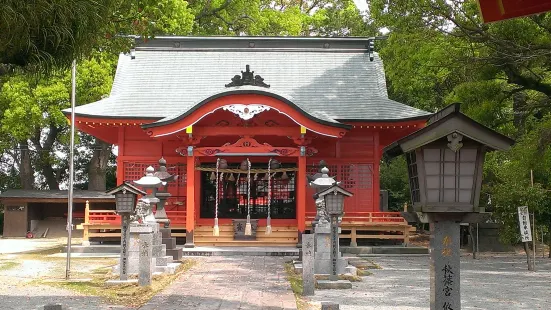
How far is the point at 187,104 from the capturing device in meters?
20.2

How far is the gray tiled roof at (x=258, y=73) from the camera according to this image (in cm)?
1925

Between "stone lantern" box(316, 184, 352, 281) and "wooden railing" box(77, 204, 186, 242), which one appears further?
"wooden railing" box(77, 204, 186, 242)

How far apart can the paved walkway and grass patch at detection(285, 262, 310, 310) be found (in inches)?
3.9

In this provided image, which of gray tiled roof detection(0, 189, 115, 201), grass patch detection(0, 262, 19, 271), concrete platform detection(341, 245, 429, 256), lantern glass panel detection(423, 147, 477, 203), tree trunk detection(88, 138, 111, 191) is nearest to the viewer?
lantern glass panel detection(423, 147, 477, 203)

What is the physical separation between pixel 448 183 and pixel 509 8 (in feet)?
7.40

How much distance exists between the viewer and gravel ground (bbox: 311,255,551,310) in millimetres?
9016

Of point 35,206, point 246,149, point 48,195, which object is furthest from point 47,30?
point 35,206

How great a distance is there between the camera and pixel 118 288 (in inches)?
408

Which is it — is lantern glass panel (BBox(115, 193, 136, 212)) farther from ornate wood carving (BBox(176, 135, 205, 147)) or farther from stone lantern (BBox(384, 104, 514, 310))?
stone lantern (BBox(384, 104, 514, 310))

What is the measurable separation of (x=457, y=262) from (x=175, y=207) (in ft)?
47.5

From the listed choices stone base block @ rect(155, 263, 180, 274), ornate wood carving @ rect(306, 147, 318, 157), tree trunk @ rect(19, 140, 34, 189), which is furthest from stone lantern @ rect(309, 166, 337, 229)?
tree trunk @ rect(19, 140, 34, 189)

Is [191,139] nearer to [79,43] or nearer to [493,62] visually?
[493,62]

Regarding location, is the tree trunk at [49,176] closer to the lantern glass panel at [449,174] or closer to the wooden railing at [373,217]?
the wooden railing at [373,217]

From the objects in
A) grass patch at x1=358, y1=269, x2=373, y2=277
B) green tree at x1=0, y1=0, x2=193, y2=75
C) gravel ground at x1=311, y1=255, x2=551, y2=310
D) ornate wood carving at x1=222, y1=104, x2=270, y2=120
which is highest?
ornate wood carving at x1=222, y1=104, x2=270, y2=120
